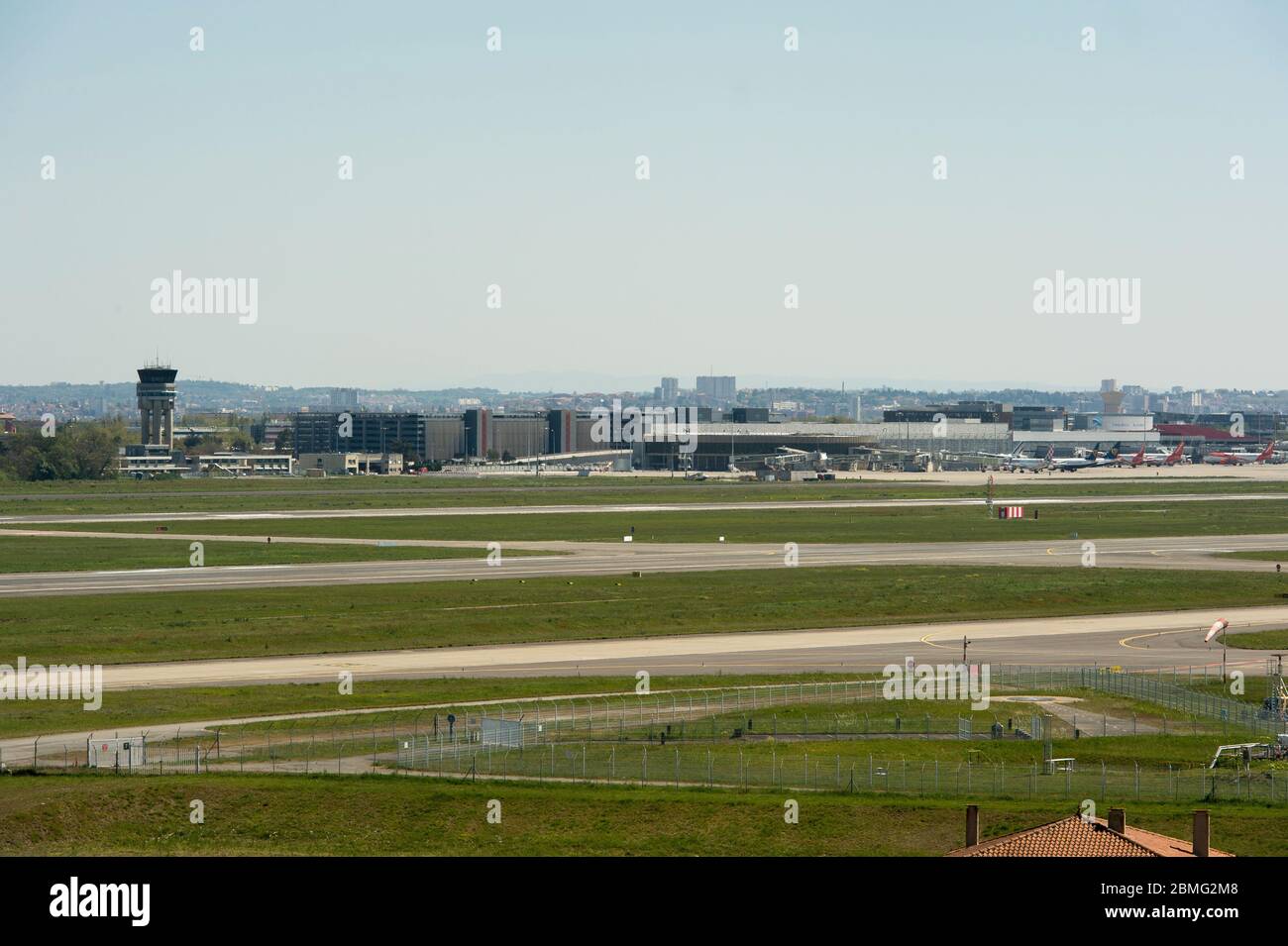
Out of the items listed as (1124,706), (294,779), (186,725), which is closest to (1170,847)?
(294,779)

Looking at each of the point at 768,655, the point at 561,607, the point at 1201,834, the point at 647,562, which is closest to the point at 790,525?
the point at 647,562

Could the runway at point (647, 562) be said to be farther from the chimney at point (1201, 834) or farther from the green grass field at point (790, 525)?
the chimney at point (1201, 834)

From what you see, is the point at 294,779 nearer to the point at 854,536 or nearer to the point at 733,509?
the point at 854,536

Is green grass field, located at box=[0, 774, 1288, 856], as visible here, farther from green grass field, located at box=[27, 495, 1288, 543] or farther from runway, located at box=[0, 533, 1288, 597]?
green grass field, located at box=[27, 495, 1288, 543]

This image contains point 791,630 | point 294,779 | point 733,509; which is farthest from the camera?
point 733,509

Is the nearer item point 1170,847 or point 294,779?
point 1170,847
